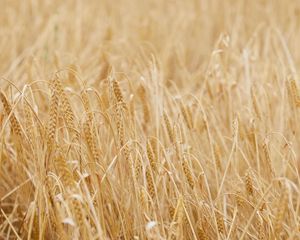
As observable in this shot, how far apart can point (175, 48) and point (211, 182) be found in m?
1.19

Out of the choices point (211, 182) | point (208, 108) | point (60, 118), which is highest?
point (60, 118)

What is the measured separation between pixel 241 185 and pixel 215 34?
166cm

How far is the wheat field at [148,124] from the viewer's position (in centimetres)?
141

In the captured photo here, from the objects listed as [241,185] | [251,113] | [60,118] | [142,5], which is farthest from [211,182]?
[142,5]

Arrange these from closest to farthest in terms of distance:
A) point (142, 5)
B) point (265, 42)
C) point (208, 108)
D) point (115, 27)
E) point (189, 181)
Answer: point (189, 181) → point (208, 108) → point (265, 42) → point (115, 27) → point (142, 5)

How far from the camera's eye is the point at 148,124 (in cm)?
199

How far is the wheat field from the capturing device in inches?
55.4

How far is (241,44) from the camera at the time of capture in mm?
3041

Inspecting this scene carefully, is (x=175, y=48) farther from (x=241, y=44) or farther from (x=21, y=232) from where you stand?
(x=21, y=232)

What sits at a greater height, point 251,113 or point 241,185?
point 251,113

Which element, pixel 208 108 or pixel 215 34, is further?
pixel 215 34

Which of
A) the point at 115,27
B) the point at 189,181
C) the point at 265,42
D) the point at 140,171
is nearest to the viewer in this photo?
the point at 189,181

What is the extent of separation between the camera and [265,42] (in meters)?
2.89

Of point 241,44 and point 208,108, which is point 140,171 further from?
point 241,44
